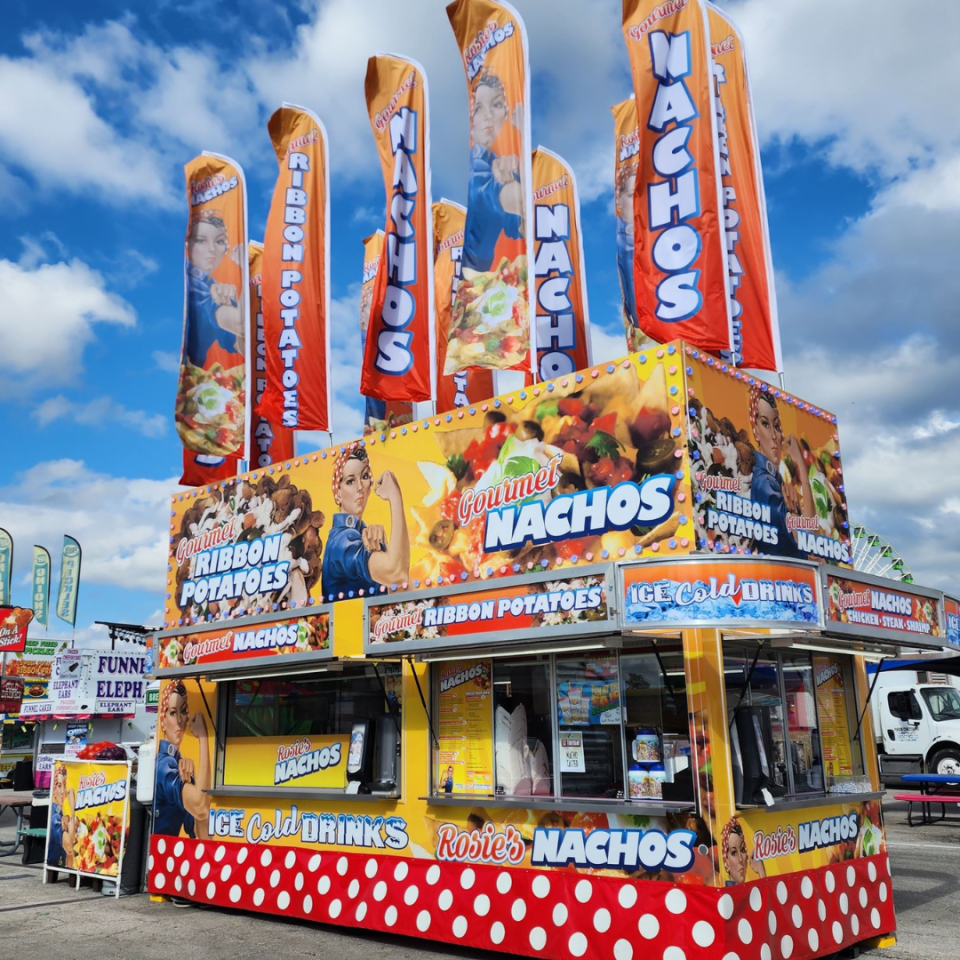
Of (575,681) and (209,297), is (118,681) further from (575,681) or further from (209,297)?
(575,681)

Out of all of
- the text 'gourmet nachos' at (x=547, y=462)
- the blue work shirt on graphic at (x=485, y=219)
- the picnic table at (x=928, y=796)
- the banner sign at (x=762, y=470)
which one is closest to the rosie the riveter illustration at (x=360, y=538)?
the text 'gourmet nachos' at (x=547, y=462)

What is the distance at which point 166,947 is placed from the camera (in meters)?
9.00

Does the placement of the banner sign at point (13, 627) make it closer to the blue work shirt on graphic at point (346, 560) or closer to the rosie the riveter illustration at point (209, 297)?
the rosie the riveter illustration at point (209, 297)

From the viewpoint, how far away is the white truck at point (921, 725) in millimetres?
22500

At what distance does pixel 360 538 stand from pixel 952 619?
20.1ft

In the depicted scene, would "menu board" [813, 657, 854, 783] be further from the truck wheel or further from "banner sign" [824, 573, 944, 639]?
the truck wheel

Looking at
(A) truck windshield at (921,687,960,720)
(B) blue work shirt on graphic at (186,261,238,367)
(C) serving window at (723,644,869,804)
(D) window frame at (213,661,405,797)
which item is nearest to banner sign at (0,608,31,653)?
(B) blue work shirt on graphic at (186,261,238,367)

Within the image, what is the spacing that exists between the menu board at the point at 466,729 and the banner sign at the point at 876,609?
3.28 meters

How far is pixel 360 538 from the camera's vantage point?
10.3m

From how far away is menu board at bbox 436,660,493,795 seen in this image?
352 inches

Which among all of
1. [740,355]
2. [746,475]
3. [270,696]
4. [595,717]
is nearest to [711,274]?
[740,355]

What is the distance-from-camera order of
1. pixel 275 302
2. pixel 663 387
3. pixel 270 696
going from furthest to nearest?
pixel 275 302 → pixel 270 696 → pixel 663 387

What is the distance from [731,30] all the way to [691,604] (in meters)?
6.17

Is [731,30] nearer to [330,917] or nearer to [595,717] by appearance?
[595,717]
